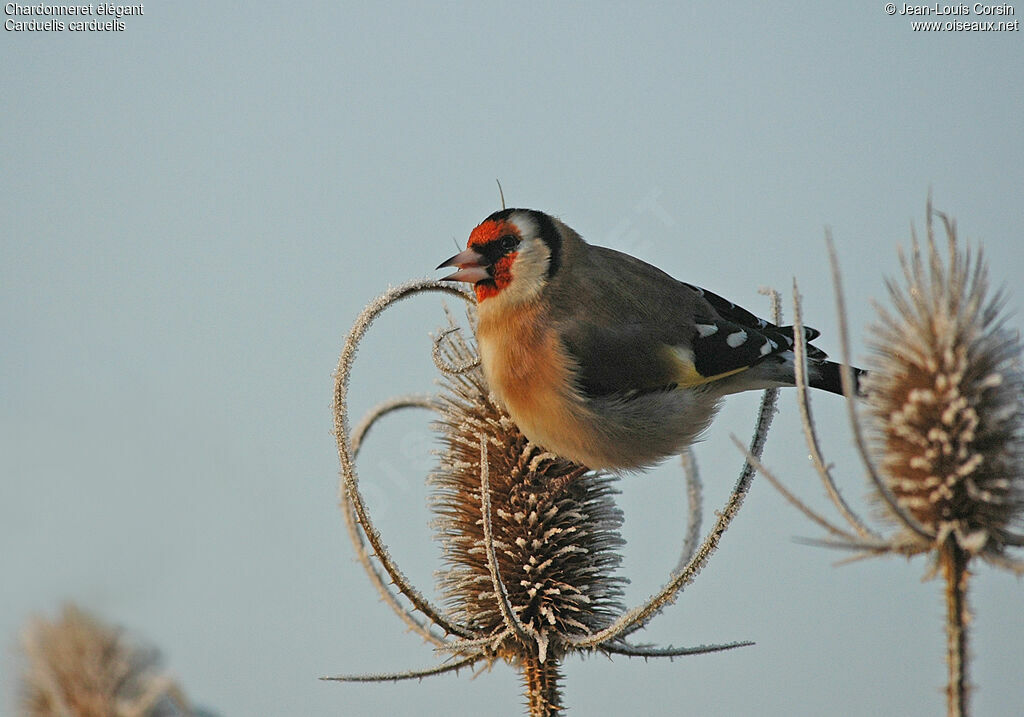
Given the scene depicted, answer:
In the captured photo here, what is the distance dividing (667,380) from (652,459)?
0.92 ft

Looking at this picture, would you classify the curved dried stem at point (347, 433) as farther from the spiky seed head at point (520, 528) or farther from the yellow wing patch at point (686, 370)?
the yellow wing patch at point (686, 370)

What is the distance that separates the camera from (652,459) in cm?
362

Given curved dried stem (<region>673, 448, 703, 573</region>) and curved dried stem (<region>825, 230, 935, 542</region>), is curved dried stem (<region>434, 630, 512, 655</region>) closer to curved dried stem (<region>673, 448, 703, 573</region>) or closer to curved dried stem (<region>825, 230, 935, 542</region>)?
curved dried stem (<region>673, 448, 703, 573</region>)

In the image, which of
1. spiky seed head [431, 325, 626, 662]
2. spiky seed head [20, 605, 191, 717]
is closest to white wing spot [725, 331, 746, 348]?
spiky seed head [431, 325, 626, 662]

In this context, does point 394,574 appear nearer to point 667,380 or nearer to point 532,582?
point 532,582

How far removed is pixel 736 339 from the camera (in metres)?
3.70

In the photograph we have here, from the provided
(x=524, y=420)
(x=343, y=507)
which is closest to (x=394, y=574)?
(x=343, y=507)

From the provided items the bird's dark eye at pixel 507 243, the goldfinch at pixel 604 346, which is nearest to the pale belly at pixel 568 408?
the goldfinch at pixel 604 346

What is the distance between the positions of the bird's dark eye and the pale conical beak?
0.08 metres

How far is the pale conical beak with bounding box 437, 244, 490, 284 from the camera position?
357 centimetres

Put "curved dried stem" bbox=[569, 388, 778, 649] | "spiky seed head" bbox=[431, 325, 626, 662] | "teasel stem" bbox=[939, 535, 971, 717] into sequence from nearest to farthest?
"teasel stem" bbox=[939, 535, 971, 717] < "curved dried stem" bbox=[569, 388, 778, 649] < "spiky seed head" bbox=[431, 325, 626, 662]

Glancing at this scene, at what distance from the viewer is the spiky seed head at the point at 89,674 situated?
147 cm

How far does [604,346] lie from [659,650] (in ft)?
3.42

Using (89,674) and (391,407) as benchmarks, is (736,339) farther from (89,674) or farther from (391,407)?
(89,674)
